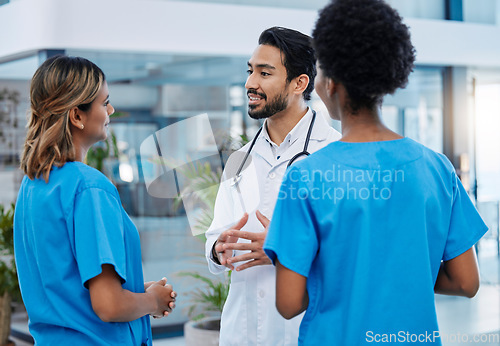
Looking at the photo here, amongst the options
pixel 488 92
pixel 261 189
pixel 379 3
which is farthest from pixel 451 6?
pixel 379 3

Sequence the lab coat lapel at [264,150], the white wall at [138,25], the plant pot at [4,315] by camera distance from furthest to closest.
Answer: the plant pot at [4,315]
the white wall at [138,25]
the lab coat lapel at [264,150]

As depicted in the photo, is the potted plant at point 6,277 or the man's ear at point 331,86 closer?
the man's ear at point 331,86

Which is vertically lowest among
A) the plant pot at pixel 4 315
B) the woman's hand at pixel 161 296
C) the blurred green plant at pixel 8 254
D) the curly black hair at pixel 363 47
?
the plant pot at pixel 4 315

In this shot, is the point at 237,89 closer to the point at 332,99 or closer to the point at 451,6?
the point at 451,6

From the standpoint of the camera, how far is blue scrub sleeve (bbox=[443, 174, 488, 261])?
1.27 m

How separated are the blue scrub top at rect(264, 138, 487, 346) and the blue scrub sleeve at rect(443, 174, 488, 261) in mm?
61

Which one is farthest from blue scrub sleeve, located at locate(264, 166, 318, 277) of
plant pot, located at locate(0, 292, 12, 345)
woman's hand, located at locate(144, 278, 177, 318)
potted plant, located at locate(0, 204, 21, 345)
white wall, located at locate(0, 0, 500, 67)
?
plant pot, located at locate(0, 292, 12, 345)

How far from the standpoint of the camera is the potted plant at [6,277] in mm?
4188

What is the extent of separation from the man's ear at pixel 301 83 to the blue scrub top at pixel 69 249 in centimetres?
78

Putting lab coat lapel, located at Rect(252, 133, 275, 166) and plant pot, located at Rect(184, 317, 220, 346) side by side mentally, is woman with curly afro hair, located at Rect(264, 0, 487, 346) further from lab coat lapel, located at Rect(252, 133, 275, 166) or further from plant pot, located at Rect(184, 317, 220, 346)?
plant pot, located at Rect(184, 317, 220, 346)

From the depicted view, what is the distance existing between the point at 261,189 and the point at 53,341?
29.7 inches

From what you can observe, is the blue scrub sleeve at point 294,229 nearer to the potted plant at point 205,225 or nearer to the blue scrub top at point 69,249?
the blue scrub top at point 69,249

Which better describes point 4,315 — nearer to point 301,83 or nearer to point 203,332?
point 203,332

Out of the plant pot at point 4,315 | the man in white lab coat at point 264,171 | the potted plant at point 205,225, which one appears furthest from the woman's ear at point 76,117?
the plant pot at point 4,315
